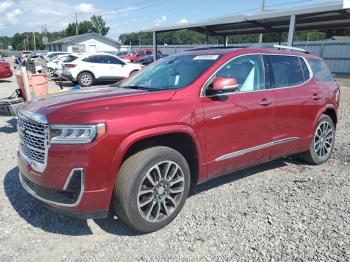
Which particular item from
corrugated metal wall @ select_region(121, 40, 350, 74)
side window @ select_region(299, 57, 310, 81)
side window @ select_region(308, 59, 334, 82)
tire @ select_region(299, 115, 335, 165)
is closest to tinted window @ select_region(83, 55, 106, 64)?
corrugated metal wall @ select_region(121, 40, 350, 74)

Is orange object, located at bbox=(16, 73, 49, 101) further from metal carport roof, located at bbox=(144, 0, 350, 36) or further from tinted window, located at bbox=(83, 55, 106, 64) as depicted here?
metal carport roof, located at bbox=(144, 0, 350, 36)

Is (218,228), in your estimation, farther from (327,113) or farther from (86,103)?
(327,113)

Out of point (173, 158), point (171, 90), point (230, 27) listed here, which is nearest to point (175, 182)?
point (173, 158)

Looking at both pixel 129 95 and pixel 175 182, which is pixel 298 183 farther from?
pixel 129 95

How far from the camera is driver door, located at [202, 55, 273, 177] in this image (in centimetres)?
369

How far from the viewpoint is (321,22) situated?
17.0 meters

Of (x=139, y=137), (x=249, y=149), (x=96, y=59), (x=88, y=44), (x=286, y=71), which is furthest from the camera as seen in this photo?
(x=88, y=44)

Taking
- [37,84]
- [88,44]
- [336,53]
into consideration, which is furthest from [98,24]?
[37,84]

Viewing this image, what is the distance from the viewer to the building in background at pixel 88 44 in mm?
55475

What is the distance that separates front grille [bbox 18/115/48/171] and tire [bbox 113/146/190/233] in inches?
28.5

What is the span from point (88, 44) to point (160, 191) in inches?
2263

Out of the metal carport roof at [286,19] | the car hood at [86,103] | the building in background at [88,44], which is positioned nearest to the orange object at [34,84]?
the car hood at [86,103]

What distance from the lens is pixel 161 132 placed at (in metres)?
3.19

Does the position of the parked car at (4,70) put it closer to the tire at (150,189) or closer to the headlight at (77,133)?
the headlight at (77,133)
